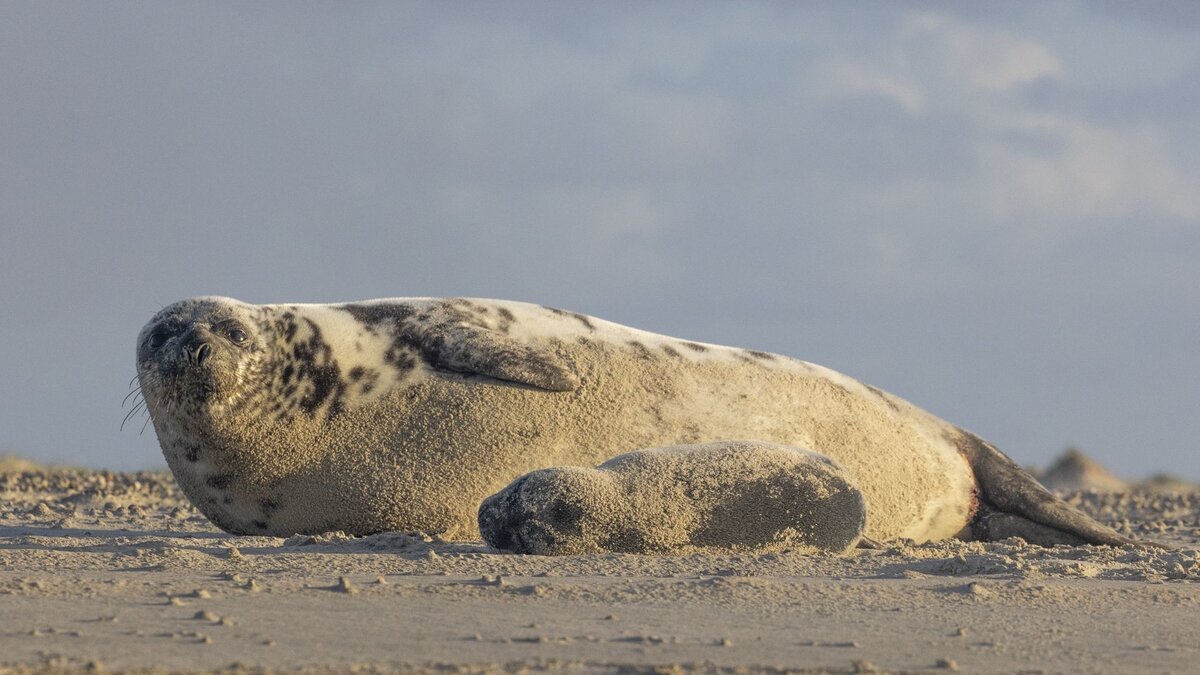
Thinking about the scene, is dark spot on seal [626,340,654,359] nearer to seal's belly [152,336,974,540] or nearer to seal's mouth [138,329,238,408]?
seal's belly [152,336,974,540]

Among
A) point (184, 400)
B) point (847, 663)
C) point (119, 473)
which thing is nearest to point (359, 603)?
point (847, 663)

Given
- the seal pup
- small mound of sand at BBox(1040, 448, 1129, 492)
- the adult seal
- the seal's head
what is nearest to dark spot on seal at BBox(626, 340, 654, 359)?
the adult seal

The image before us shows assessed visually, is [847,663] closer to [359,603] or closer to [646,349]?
[359,603]

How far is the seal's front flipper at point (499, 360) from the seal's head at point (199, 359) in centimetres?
99

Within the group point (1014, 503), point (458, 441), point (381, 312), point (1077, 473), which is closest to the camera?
point (458, 441)

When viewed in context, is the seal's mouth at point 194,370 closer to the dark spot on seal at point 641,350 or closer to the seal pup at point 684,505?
the seal pup at point 684,505

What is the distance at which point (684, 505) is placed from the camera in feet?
22.9

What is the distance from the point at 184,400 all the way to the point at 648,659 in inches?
172

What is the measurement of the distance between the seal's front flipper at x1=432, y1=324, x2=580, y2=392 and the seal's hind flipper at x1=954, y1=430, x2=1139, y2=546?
110 inches

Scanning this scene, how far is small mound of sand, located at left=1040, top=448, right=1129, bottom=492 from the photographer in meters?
25.5

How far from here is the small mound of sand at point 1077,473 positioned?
25516mm

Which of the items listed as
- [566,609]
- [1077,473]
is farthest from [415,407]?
[1077,473]

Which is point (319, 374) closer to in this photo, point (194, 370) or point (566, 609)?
point (194, 370)

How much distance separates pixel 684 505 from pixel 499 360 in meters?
1.68
